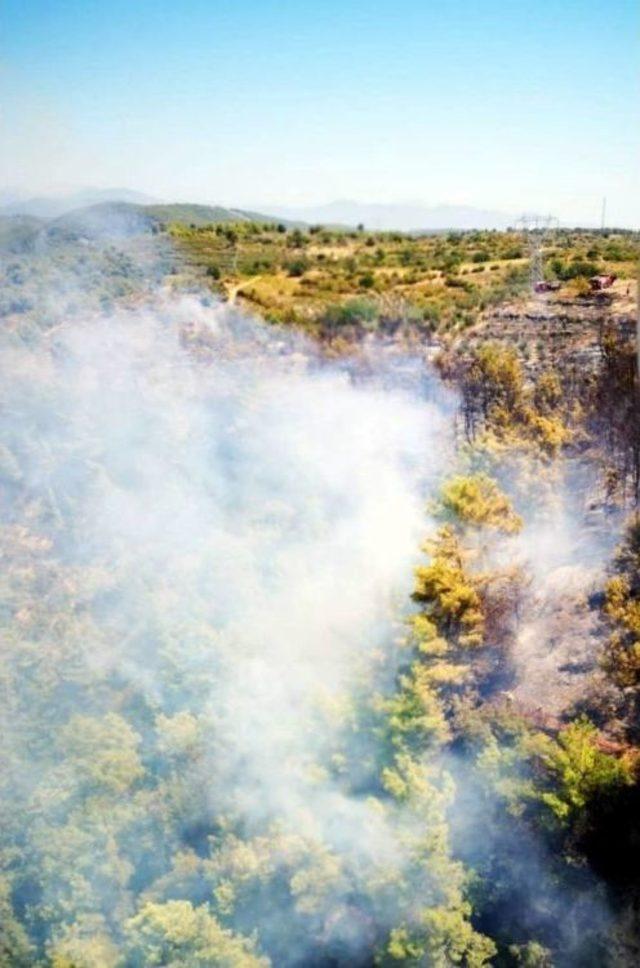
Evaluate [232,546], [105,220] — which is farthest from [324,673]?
[105,220]

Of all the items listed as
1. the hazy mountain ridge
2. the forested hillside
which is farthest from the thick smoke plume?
the hazy mountain ridge

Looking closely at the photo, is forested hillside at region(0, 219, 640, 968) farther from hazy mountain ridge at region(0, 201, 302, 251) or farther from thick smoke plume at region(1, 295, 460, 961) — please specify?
hazy mountain ridge at region(0, 201, 302, 251)

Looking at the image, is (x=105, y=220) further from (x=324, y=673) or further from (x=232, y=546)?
(x=324, y=673)

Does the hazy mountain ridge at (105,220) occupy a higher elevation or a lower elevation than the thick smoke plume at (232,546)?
higher

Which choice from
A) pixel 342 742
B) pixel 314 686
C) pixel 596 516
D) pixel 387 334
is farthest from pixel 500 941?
pixel 387 334

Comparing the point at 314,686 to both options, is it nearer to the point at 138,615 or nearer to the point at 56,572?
the point at 138,615

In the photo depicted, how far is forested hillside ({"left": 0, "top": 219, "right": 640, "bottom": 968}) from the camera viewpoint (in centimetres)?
1070

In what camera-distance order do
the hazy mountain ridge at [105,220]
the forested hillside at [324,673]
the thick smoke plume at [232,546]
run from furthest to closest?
the hazy mountain ridge at [105,220], the thick smoke plume at [232,546], the forested hillside at [324,673]

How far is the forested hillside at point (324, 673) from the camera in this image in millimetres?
10695

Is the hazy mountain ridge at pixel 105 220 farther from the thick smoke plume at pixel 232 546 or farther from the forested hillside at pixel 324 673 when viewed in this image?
the forested hillside at pixel 324 673

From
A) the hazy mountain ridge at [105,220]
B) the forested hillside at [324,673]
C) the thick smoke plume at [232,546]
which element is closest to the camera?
the forested hillside at [324,673]

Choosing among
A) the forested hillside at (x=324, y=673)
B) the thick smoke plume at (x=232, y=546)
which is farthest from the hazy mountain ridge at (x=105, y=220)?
the forested hillside at (x=324, y=673)

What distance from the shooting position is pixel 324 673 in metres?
12.8

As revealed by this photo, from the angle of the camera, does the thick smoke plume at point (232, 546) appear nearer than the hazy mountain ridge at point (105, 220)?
Yes
